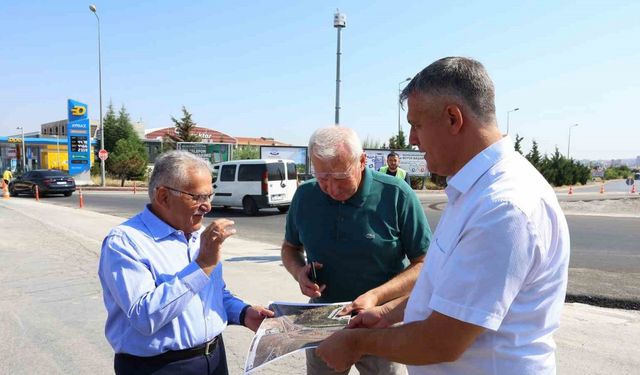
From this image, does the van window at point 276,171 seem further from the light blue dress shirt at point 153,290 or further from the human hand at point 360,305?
the human hand at point 360,305

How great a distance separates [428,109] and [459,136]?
0.40ft

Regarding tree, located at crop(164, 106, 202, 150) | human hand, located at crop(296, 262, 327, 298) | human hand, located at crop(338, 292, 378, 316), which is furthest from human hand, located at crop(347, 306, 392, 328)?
tree, located at crop(164, 106, 202, 150)

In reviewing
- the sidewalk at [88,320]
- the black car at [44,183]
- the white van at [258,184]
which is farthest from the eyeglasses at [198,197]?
the black car at [44,183]

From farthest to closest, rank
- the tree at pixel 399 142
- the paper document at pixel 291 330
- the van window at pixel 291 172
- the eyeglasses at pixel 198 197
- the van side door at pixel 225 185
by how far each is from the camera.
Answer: the tree at pixel 399 142 < the van side door at pixel 225 185 < the van window at pixel 291 172 < the eyeglasses at pixel 198 197 < the paper document at pixel 291 330

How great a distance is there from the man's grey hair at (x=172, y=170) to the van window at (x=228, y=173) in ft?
51.5

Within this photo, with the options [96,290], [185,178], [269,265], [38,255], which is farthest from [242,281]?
[185,178]

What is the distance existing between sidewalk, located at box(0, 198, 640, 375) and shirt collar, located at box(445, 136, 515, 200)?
2931 millimetres

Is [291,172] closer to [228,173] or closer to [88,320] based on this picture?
[228,173]

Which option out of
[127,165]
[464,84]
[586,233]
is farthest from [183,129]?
[464,84]

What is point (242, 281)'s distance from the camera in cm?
680

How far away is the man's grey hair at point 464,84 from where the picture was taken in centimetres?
135

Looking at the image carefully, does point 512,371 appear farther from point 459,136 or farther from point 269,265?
point 269,265

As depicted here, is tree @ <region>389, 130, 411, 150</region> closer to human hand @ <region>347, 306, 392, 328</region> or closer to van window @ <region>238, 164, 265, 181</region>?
van window @ <region>238, 164, 265, 181</region>

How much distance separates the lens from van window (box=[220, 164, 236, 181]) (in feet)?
58.6
